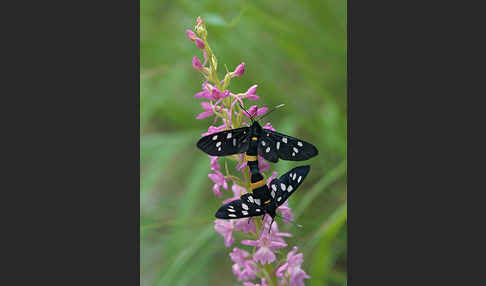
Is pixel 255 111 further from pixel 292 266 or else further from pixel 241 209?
pixel 292 266

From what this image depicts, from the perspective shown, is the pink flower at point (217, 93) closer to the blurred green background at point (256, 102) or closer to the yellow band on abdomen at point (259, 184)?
the yellow band on abdomen at point (259, 184)

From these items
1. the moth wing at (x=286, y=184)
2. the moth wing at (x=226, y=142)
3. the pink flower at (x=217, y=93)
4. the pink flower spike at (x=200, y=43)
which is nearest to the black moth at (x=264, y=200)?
the moth wing at (x=286, y=184)

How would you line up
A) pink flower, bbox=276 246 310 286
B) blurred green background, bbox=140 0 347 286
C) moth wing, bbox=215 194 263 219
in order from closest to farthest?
moth wing, bbox=215 194 263 219, pink flower, bbox=276 246 310 286, blurred green background, bbox=140 0 347 286

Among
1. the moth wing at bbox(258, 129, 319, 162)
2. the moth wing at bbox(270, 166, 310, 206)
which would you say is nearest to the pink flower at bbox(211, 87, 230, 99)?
the moth wing at bbox(258, 129, 319, 162)

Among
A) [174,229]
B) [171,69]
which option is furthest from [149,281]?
[171,69]

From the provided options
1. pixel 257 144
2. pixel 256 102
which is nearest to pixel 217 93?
pixel 257 144

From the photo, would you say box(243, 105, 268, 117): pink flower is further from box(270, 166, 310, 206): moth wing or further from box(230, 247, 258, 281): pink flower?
box(230, 247, 258, 281): pink flower

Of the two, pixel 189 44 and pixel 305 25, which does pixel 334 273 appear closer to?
pixel 305 25
